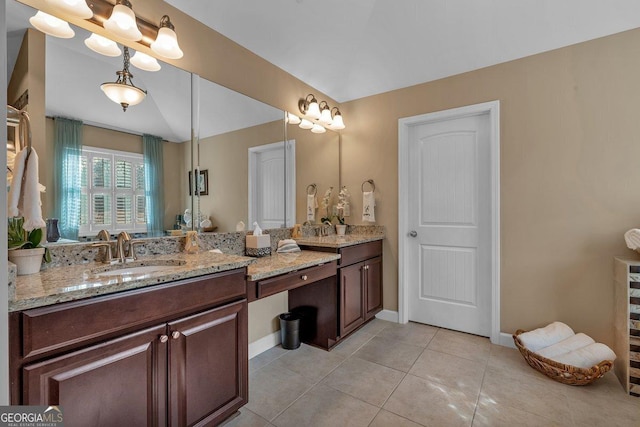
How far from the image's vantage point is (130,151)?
1705 mm

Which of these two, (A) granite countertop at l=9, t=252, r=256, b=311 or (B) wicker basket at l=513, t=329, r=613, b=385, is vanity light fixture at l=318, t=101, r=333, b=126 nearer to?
(A) granite countertop at l=9, t=252, r=256, b=311

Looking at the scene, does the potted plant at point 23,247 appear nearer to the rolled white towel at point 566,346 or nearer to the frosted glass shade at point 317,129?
the frosted glass shade at point 317,129

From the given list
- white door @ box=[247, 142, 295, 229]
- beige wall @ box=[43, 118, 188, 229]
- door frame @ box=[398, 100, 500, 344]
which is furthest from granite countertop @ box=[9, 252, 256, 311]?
door frame @ box=[398, 100, 500, 344]

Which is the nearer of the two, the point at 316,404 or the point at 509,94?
the point at 316,404

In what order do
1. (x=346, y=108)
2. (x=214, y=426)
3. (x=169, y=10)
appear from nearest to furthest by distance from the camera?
(x=214, y=426) < (x=169, y=10) < (x=346, y=108)

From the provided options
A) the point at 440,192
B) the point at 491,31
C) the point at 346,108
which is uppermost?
the point at 491,31

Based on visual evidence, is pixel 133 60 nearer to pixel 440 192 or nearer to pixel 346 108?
pixel 346 108

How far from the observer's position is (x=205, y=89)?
205cm

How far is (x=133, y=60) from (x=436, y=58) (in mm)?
2456

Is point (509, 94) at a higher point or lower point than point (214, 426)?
higher

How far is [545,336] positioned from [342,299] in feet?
5.03

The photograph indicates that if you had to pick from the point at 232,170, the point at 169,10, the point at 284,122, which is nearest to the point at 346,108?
the point at 284,122

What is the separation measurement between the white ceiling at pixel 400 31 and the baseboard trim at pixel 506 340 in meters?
2.38

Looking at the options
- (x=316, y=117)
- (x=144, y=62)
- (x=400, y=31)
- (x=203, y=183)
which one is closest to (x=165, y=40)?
(x=144, y=62)
